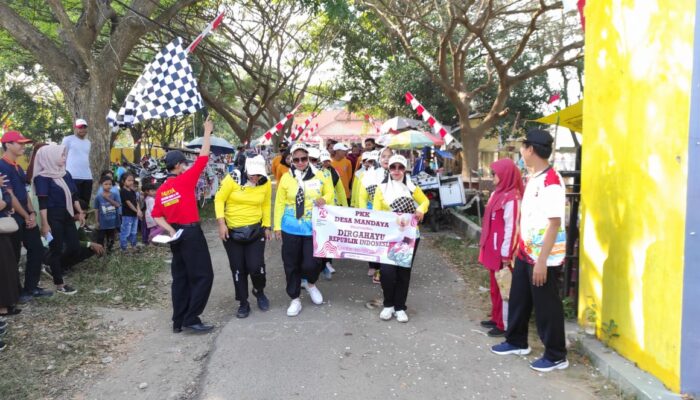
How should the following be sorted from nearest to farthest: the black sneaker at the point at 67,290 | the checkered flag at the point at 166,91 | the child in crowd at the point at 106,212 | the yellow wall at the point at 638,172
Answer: the yellow wall at the point at 638,172 → the black sneaker at the point at 67,290 → the checkered flag at the point at 166,91 → the child in crowd at the point at 106,212

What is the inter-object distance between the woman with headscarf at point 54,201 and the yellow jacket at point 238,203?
6.97 feet

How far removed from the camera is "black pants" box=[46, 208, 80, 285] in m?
5.71

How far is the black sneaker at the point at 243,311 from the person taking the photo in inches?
204

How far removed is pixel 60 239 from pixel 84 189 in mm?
2559

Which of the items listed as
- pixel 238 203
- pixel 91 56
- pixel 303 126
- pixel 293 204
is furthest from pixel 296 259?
pixel 303 126

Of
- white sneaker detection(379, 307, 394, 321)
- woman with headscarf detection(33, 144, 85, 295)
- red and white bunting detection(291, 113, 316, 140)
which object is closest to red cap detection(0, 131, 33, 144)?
woman with headscarf detection(33, 144, 85, 295)

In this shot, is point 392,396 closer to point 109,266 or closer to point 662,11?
point 662,11

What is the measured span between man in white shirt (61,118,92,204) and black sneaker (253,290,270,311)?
13.7 ft

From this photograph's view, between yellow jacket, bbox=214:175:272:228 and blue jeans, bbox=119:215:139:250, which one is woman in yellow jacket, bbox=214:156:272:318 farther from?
blue jeans, bbox=119:215:139:250

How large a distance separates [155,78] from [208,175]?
32.8 feet

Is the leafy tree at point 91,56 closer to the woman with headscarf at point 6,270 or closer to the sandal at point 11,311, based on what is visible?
the woman with headscarf at point 6,270

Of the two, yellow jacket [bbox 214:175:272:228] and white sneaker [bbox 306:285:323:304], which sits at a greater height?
yellow jacket [bbox 214:175:272:228]

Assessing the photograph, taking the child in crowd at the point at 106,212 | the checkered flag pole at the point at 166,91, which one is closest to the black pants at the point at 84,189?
the child in crowd at the point at 106,212

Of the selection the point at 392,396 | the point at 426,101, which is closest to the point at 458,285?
the point at 392,396
